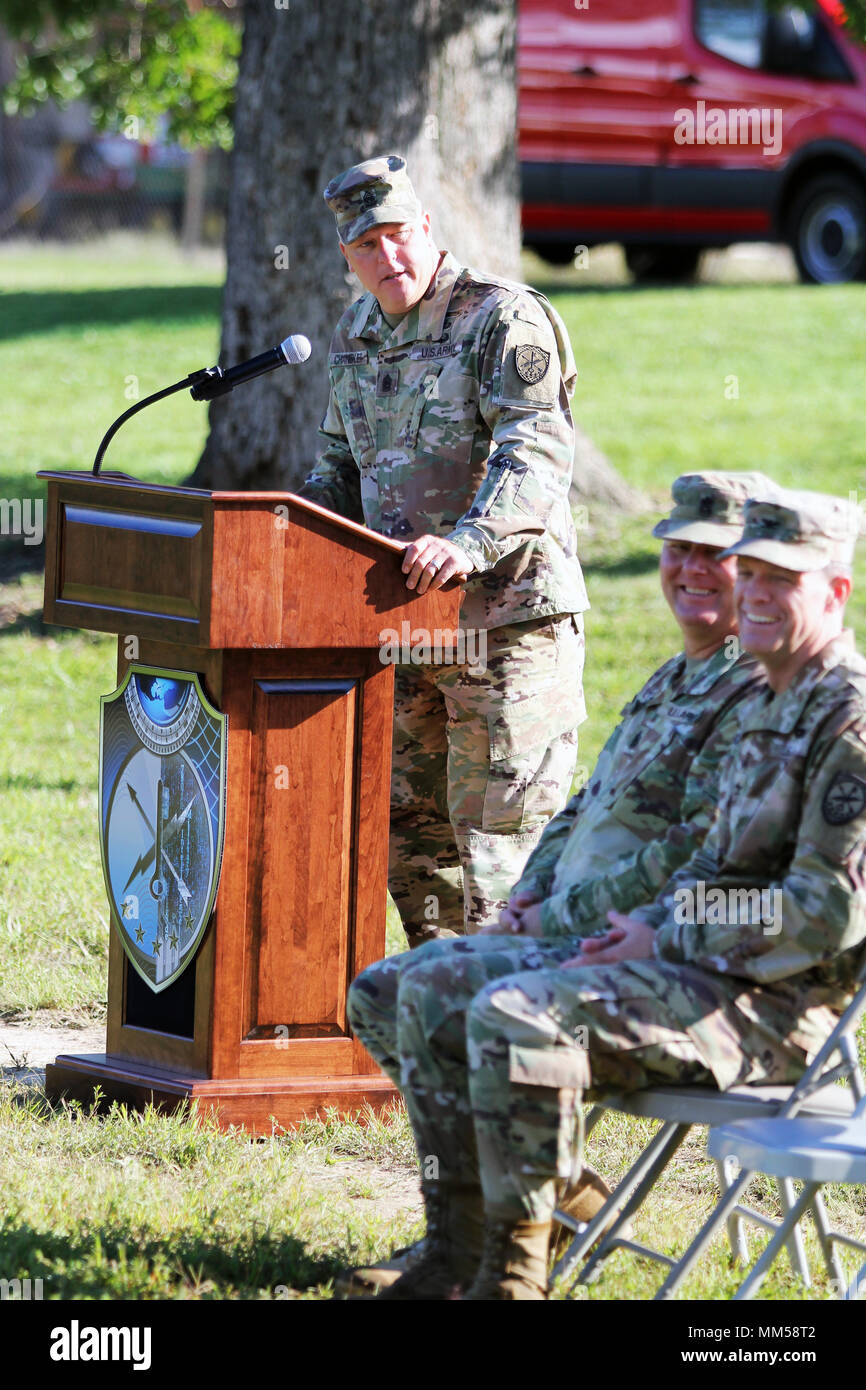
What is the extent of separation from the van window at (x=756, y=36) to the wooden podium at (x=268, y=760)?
13743 millimetres

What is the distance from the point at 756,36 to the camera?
17000mm

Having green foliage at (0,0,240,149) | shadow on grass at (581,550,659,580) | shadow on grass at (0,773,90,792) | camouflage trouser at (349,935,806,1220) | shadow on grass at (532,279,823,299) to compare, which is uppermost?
green foliage at (0,0,240,149)

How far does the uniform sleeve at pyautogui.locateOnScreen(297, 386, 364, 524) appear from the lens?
5.14 m

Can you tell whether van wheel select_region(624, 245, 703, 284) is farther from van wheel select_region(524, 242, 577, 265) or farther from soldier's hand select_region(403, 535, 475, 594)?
soldier's hand select_region(403, 535, 475, 594)

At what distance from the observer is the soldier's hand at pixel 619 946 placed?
3572 millimetres

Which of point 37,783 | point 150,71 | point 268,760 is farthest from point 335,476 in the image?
point 150,71

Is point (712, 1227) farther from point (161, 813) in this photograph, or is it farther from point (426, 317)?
point (426, 317)

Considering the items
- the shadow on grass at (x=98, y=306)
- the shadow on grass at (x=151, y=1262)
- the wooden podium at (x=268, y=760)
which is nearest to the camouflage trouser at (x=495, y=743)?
the wooden podium at (x=268, y=760)

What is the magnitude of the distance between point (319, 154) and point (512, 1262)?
314 inches

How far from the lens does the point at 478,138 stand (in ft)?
35.7

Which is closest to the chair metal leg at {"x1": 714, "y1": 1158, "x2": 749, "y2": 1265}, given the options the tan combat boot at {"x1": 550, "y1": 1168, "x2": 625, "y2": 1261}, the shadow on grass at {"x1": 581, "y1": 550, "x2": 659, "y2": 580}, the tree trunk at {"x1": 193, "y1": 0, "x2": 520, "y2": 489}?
the tan combat boot at {"x1": 550, "y1": 1168, "x2": 625, "y2": 1261}

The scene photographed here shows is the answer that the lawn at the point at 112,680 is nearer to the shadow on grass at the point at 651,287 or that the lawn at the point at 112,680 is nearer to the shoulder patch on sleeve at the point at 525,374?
the shadow on grass at the point at 651,287

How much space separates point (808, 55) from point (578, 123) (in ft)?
6.69

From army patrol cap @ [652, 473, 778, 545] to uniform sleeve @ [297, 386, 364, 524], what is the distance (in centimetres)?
154
